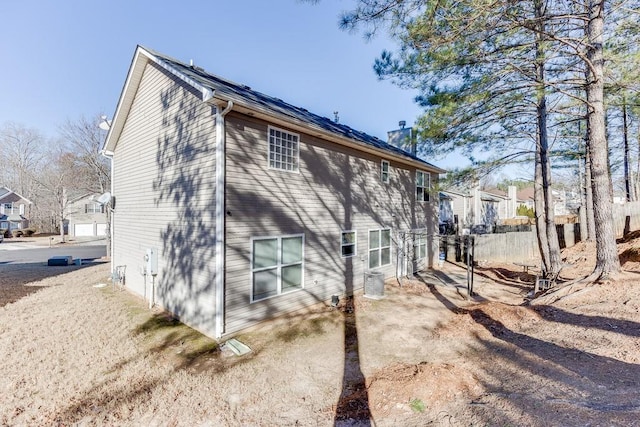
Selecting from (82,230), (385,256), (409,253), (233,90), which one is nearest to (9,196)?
(82,230)

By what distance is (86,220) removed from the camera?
32531mm

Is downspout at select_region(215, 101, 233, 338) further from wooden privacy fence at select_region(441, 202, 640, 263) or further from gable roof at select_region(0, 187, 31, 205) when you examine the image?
gable roof at select_region(0, 187, 31, 205)

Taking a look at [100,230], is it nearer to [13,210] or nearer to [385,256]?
[13,210]

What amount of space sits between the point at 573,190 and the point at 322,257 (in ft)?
91.5

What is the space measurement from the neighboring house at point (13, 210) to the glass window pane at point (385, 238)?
153 ft

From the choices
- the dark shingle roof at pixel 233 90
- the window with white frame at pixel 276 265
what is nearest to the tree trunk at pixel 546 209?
the dark shingle roof at pixel 233 90

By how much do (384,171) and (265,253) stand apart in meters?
6.83

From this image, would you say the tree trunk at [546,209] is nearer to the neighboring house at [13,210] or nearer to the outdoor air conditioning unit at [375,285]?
the outdoor air conditioning unit at [375,285]

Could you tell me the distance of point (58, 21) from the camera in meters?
9.77

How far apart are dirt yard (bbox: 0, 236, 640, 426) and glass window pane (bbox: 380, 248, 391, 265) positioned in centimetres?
331

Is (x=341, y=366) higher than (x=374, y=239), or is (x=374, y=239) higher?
(x=374, y=239)

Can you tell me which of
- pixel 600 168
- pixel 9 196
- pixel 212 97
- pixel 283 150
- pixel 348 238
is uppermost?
pixel 9 196

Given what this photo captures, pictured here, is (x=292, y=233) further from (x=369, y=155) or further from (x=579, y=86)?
(x=579, y=86)

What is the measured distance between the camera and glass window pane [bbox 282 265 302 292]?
785cm
